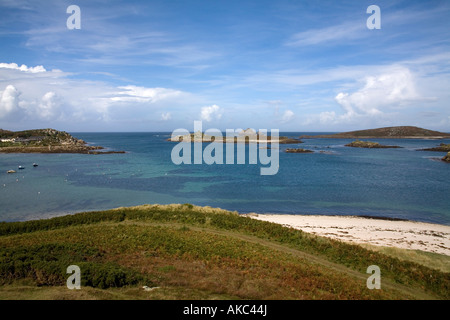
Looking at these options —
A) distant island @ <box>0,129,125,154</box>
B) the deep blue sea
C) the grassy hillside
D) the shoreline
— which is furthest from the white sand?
distant island @ <box>0,129,125,154</box>

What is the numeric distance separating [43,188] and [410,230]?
199 ft

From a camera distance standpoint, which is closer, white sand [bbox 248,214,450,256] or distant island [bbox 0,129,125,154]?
white sand [bbox 248,214,450,256]

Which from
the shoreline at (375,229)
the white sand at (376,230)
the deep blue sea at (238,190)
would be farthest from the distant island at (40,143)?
the white sand at (376,230)

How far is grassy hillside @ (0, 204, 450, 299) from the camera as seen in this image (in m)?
12.9

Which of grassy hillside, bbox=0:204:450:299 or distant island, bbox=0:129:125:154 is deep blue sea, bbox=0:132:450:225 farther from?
distant island, bbox=0:129:125:154

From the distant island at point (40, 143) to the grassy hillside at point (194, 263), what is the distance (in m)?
103

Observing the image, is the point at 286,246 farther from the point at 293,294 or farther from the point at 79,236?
the point at 79,236

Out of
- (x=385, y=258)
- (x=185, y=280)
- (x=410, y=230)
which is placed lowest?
(x=410, y=230)

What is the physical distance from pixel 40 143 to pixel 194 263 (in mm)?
142431

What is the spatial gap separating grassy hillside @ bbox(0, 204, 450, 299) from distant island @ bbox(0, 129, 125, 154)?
102593 millimetres

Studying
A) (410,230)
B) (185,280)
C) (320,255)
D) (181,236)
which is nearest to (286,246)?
(320,255)

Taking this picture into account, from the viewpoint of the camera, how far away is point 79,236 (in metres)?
21.1

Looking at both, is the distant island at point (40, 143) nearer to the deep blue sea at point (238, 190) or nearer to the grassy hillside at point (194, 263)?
the deep blue sea at point (238, 190)

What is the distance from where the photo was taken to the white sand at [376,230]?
27.0 metres
